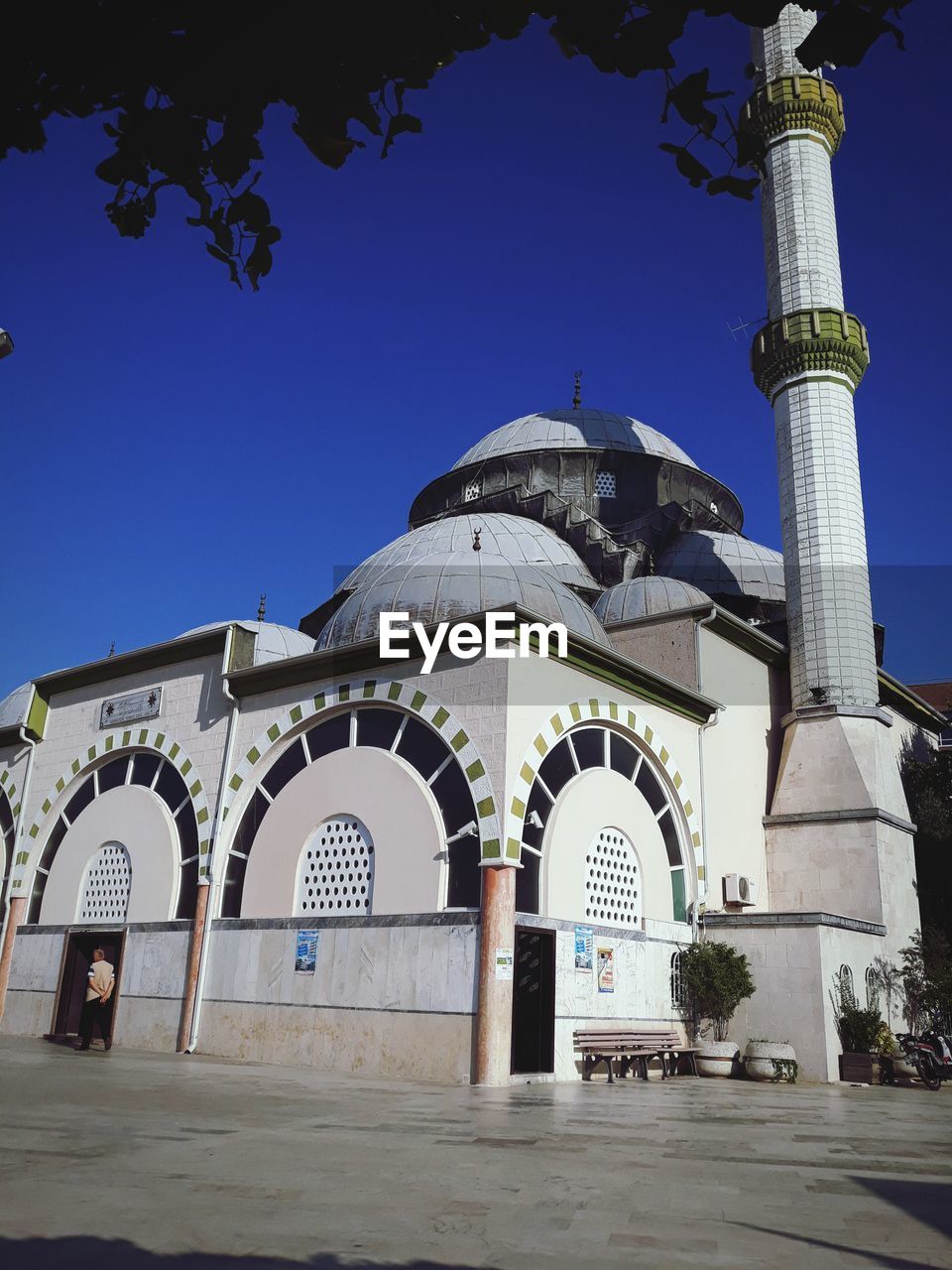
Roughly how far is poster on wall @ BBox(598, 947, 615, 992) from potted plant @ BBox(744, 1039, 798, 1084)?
2.06m

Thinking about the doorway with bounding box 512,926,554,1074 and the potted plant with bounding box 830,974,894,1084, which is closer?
the doorway with bounding box 512,926,554,1074

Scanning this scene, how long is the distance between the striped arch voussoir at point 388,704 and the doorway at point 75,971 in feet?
9.95

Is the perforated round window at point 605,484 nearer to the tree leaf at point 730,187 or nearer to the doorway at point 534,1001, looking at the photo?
the doorway at point 534,1001

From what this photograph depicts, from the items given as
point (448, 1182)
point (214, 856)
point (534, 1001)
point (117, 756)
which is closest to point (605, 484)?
point (117, 756)

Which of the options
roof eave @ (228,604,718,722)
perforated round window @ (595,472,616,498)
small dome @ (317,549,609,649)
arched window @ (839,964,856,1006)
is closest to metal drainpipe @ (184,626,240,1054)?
roof eave @ (228,604,718,722)

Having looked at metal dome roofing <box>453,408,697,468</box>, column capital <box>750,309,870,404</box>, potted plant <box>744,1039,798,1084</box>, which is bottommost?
potted plant <box>744,1039,798,1084</box>

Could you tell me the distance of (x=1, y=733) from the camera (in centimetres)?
1852

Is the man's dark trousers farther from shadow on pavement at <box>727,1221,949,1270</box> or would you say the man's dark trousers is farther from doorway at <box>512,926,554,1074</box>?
shadow on pavement at <box>727,1221,949,1270</box>

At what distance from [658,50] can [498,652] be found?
10097 millimetres

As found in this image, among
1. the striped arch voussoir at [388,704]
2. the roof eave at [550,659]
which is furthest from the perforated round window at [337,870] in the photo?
the roof eave at [550,659]

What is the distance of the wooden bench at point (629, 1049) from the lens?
475 inches

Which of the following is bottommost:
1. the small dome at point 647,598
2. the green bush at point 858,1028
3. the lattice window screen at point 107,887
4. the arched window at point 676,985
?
the green bush at point 858,1028

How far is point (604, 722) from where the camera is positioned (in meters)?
13.8

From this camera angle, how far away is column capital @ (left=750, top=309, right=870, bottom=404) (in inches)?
755
